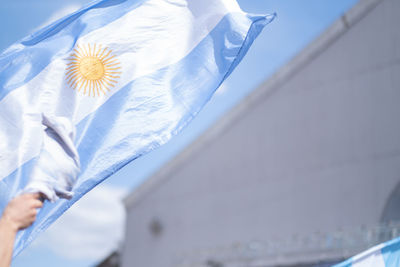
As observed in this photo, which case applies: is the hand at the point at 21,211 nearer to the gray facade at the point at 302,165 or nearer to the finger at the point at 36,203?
the finger at the point at 36,203

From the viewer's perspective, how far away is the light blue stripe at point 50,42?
13.4 ft

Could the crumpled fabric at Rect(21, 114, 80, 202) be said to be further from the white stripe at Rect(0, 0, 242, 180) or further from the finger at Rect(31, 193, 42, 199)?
the white stripe at Rect(0, 0, 242, 180)

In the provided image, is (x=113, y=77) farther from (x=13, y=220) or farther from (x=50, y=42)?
(x=13, y=220)

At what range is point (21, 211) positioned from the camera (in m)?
1.83

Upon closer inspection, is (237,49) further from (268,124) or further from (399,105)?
(268,124)

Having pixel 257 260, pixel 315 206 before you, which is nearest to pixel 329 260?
pixel 257 260

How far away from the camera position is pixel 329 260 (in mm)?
12633

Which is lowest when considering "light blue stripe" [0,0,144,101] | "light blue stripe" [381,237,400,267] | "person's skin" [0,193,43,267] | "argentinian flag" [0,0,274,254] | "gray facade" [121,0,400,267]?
"gray facade" [121,0,400,267]

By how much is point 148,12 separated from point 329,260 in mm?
8938

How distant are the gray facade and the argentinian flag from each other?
852cm

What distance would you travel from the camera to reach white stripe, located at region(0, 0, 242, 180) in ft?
12.1

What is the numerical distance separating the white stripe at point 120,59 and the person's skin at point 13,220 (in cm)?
181

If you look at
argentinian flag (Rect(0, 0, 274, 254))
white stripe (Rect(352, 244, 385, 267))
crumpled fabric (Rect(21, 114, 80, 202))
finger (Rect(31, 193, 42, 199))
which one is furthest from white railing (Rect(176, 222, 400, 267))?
finger (Rect(31, 193, 42, 199))

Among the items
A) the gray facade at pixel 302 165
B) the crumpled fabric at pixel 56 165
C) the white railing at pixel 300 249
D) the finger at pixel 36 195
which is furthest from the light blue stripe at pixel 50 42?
the gray facade at pixel 302 165
